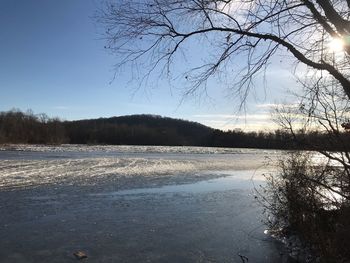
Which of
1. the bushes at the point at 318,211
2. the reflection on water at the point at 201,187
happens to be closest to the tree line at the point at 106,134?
the reflection on water at the point at 201,187

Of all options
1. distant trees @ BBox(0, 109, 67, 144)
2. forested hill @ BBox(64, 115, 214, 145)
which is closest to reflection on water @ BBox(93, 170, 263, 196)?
distant trees @ BBox(0, 109, 67, 144)

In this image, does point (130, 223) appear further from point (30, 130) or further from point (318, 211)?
point (30, 130)

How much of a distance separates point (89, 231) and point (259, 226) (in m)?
4.31

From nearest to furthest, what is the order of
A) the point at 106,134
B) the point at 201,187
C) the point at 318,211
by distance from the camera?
the point at 318,211, the point at 201,187, the point at 106,134

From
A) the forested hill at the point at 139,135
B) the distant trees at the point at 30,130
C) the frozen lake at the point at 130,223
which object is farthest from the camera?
the forested hill at the point at 139,135

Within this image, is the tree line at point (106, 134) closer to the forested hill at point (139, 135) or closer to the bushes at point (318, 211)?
the forested hill at point (139, 135)

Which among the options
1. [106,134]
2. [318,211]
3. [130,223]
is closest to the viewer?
[318,211]

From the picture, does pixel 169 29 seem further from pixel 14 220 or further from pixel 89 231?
pixel 14 220

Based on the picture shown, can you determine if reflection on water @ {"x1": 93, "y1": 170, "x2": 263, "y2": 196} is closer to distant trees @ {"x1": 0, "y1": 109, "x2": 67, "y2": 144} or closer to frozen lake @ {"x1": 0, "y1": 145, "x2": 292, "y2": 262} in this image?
frozen lake @ {"x1": 0, "y1": 145, "x2": 292, "y2": 262}

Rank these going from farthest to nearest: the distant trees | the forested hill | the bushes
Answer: the forested hill, the distant trees, the bushes

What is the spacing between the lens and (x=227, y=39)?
629cm

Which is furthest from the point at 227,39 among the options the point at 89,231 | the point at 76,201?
the point at 76,201

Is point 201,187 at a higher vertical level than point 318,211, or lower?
lower

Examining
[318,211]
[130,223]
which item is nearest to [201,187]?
[130,223]
